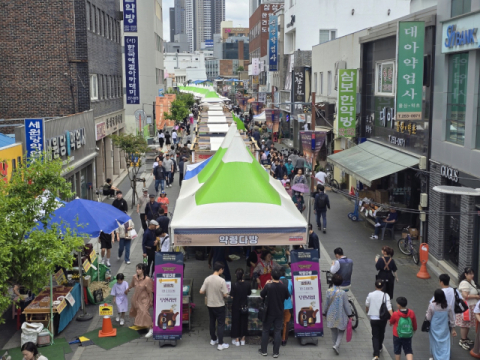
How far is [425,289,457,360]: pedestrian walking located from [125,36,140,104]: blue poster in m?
26.7

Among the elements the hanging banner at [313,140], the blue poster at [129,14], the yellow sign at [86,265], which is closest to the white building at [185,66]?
the blue poster at [129,14]

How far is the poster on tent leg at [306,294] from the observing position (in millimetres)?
10742

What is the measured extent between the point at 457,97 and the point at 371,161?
5234 mm

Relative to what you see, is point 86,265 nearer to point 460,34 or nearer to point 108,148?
point 460,34

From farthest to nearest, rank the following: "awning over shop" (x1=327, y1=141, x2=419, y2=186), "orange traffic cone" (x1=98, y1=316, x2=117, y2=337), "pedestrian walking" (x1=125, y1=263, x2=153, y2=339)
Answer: "awning over shop" (x1=327, y1=141, x2=419, y2=186) → "orange traffic cone" (x1=98, y1=316, x2=117, y2=337) → "pedestrian walking" (x1=125, y1=263, x2=153, y2=339)

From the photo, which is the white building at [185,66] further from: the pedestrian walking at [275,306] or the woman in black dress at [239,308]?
the pedestrian walking at [275,306]

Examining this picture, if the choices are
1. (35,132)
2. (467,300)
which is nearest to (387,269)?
(467,300)

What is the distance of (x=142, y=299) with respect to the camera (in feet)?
36.9

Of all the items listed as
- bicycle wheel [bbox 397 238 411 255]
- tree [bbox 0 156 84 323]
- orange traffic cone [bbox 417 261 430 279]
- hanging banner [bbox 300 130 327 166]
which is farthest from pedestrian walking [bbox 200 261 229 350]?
hanging banner [bbox 300 130 327 166]

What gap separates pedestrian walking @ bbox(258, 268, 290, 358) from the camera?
32.9 feet

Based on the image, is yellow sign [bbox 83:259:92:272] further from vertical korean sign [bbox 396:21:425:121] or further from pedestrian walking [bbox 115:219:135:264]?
vertical korean sign [bbox 396:21:425:121]

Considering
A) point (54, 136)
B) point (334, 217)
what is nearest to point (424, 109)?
point (334, 217)

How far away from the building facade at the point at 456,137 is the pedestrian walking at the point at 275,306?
5120mm

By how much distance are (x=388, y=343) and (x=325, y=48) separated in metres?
24.5
